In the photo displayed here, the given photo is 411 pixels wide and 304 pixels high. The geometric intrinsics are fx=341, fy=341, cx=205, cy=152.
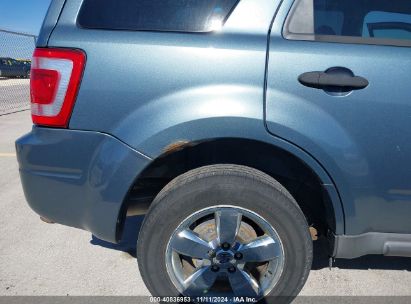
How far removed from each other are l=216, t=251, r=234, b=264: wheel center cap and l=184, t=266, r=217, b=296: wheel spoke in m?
0.08

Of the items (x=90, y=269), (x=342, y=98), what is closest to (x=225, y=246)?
(x=342, y=98)

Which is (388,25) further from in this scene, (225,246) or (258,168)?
(225,246)

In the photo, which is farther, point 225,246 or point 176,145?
point 225,246

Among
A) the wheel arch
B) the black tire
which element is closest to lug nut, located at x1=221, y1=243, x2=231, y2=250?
the black tire

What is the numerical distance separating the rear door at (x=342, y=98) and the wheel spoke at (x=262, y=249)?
1.57 ft

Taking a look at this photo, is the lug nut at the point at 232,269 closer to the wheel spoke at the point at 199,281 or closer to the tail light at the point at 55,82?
the wheel spoke at the point at 199,281

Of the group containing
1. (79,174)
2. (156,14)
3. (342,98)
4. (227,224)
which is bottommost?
(227,224)

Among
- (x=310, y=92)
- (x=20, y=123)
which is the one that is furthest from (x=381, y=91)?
(x=20, y=123)

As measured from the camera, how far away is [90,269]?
2.46 metres

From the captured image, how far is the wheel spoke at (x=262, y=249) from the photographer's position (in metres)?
1.87

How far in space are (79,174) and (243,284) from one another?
111 centimetres

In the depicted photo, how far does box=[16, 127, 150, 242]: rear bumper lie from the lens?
1.77 metres

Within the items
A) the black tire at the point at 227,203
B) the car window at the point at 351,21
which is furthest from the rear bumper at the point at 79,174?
the car window at the point at 351,21

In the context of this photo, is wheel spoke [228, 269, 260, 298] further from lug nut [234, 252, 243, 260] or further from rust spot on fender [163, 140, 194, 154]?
rust spot on fender [163, 140, 194, 154]
